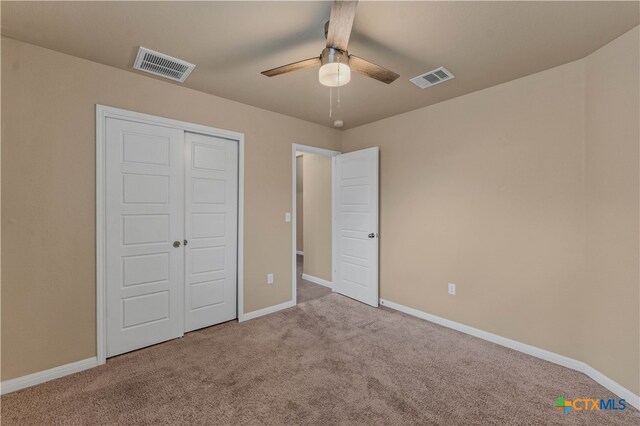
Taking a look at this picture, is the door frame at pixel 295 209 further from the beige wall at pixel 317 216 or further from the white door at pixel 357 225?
the beige wall at pixel 317 216

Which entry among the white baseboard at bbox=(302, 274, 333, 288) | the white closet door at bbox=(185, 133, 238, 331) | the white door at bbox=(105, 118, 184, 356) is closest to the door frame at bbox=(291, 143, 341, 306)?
the white baseboard at bbox=(302, 274, 333, 288)

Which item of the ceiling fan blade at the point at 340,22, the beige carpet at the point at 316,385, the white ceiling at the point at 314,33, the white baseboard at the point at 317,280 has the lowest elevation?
the beige carpet at the point at 316,385

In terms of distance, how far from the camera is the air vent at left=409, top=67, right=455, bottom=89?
8.36ft

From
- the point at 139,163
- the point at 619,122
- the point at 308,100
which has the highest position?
the point at 308,100

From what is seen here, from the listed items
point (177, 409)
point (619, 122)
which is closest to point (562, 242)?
point (619, 122)

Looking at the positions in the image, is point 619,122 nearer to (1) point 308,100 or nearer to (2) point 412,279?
(2) point 412,279

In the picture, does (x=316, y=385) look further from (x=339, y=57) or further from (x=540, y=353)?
(x=339, y=57)

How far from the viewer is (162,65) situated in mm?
2461

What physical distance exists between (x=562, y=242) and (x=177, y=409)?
10.9 feet

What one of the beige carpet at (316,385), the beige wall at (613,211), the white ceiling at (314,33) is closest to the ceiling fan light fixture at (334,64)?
the white ceiling at (314,33)

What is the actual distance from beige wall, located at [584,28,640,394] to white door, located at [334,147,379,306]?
2121 millimetres

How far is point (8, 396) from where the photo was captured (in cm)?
203

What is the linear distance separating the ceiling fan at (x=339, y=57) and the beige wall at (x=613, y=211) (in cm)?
166

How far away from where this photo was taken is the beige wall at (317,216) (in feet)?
15.7
